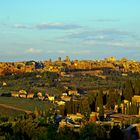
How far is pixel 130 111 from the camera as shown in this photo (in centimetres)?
A: 4697

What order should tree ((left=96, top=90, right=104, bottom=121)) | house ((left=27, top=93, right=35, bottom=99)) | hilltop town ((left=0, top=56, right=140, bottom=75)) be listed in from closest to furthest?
tree ((left=96, top=90, right=104, bottom=121)), house ((left=27, top=93, right=35, bottom=99)), hilltop town ((left=0, top=56, right=140, bottom=75))

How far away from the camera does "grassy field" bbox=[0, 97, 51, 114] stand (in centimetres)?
6037

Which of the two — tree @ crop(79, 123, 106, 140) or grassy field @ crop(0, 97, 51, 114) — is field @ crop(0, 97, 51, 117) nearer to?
grassy field @ crop(0, 97, 51, 114)

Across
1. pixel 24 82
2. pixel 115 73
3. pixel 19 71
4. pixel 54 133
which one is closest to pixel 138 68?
pixel 115 73

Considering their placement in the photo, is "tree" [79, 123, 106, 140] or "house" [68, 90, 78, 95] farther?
"house" [68, 90, 78, 95]

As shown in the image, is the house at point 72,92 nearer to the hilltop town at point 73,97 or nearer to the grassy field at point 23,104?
the hilltop town at point 73,97

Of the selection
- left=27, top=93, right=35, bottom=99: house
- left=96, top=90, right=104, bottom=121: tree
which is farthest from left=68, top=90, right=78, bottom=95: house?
left=96, top=90, right=104, bottom=121: tree

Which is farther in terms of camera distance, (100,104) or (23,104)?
(23,104)

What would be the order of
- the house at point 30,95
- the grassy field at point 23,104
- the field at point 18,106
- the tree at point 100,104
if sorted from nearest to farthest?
the tree at point 100,104, the field at point 18,106, the grassy field at point 23,104, the house at point 30,95

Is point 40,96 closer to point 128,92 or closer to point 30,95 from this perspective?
point 30,95

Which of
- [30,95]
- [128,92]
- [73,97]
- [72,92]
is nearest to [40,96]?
[30,95]

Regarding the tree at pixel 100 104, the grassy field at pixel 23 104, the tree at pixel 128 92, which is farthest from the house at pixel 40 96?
the tree at pixel 128 92

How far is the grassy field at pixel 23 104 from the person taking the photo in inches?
2377

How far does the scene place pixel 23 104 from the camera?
65.5 meters
